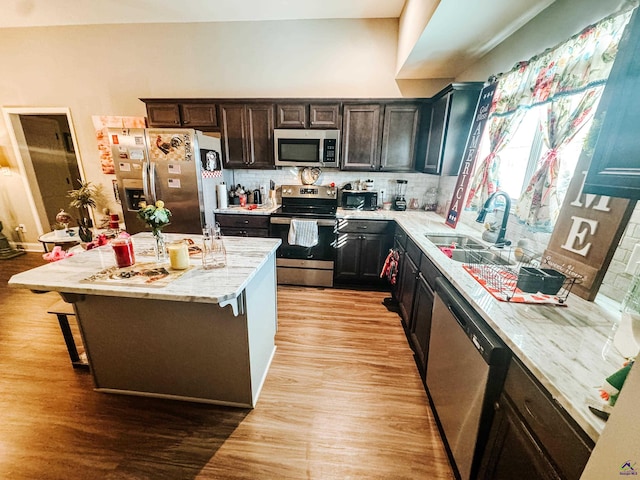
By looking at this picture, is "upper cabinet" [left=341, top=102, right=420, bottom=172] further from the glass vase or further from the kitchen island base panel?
the glass vase

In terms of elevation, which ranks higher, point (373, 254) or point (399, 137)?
point (399, 137)

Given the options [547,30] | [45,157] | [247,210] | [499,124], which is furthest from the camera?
[45,157]

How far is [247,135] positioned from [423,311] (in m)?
2.91

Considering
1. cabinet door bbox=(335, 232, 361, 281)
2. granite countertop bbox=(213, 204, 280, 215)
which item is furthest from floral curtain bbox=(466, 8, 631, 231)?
granite countertop bbox=(213, 204, 280, 215)

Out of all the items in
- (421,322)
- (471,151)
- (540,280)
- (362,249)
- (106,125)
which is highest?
(106,125)

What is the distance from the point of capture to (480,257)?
6.15 ft

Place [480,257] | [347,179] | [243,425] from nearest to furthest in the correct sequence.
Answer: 1. [243,425]
2. [480,257]
3. [347,179]

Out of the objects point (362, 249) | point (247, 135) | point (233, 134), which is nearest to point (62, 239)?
point (233, 134)

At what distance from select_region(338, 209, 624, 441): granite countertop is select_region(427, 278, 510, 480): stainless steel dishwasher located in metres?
0.07

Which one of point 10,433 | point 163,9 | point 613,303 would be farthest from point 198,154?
point 613,303

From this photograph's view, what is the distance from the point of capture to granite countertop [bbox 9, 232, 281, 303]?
1.23 meters

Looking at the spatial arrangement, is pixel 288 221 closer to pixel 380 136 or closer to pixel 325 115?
pixel 325 115

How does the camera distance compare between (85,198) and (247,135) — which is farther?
(85,198)

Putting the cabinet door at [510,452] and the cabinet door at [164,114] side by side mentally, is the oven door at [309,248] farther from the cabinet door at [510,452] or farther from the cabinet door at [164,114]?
the cabinet door at [510,452]
